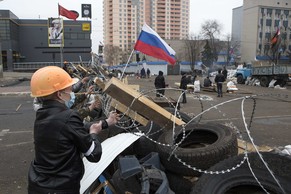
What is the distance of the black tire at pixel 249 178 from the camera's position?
3385mm

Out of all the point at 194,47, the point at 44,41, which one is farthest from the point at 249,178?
the point at 44,41

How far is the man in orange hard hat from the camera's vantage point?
8.30ft

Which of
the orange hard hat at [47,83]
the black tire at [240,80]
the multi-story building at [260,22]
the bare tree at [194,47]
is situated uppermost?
the multi-story building at [260,22]

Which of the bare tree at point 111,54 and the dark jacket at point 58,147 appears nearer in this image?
the dark jacket at point 58,147

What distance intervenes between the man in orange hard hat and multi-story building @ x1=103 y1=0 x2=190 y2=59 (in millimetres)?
86329

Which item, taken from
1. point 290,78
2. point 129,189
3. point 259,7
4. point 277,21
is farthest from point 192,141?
point 277,21

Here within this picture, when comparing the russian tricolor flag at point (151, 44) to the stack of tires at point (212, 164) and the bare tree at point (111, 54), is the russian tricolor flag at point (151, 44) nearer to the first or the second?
the stack of tires at point (212, 164)

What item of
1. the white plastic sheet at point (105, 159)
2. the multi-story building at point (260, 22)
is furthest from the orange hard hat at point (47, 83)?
the multi-story building at point (260, 22)

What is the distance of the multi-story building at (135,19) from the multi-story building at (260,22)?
20.0 m

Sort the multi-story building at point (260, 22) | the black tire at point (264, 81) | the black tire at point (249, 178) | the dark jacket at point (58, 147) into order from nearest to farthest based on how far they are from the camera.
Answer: the dark jacket at point (58, 147), the black tire at point (249, 178), the black tire at point (264, 81), the multi-story building at point (260, 22)

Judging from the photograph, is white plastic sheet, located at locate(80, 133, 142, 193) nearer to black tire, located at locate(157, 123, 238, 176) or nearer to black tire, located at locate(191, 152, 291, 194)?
black tire, located at locate(157, 123, 238, 176)

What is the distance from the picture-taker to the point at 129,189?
12.6 ft

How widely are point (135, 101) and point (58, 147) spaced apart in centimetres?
242

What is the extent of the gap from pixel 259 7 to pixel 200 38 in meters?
22.5
